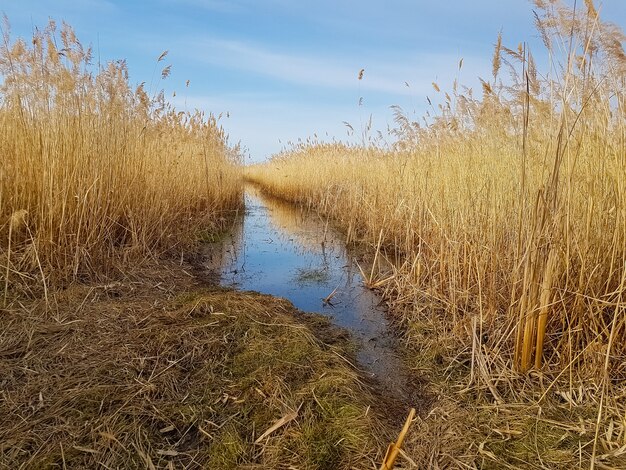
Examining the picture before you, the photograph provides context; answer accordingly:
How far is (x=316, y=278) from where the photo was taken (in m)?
4.24

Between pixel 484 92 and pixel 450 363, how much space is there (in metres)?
1.98

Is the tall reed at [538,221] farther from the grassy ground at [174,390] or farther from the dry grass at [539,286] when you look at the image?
the grassy ground at [174,390]

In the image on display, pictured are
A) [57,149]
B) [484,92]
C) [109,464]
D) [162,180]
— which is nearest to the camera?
[109,464]

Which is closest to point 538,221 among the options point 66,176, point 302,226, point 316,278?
Answer: point 316,278

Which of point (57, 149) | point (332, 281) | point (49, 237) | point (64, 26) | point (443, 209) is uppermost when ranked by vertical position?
point (64, 26)

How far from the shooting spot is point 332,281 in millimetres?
4145

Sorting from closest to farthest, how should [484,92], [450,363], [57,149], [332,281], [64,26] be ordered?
[450,363], [484,92], [57,149], [64,26], [332,281]

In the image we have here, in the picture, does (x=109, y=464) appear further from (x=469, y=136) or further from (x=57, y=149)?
(x=469, y=136)

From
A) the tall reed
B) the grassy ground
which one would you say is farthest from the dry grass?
the grassy ground

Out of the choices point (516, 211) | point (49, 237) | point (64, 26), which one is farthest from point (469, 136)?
point (64, 26)

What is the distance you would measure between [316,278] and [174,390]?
2.53 meters

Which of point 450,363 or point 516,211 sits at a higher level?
point 516,211

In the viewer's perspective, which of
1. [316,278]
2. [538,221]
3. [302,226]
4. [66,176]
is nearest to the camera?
[538,221]

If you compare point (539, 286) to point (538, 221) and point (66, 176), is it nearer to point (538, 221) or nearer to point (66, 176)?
point (538, 221)
